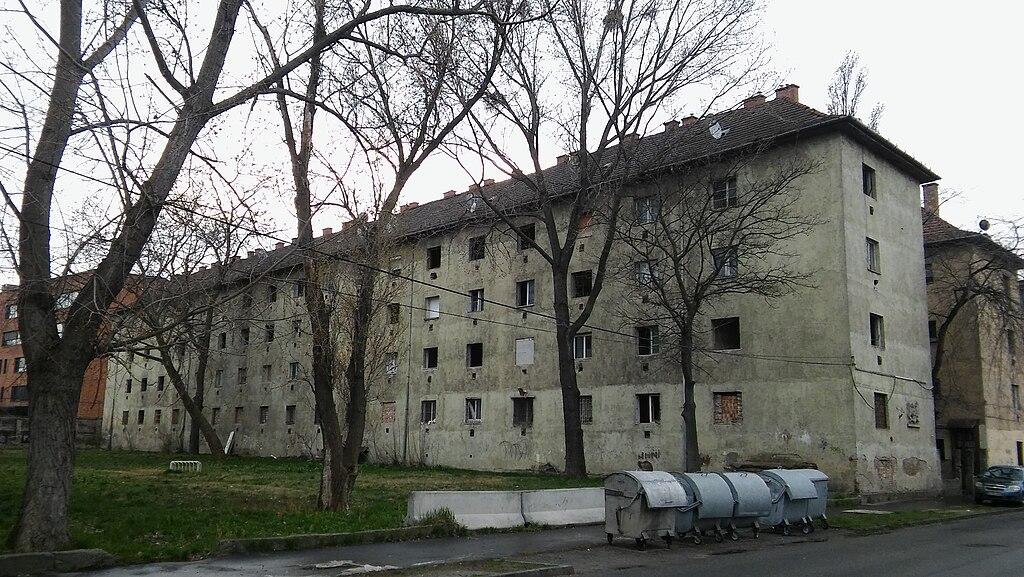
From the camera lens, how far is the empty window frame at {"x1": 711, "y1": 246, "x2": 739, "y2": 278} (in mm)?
26059

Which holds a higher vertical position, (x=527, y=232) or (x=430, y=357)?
(x=527, y=232)

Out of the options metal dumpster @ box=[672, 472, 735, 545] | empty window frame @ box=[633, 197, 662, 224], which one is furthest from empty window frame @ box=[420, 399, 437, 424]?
metal dumpster @ box=[672, 472, 735, 545]

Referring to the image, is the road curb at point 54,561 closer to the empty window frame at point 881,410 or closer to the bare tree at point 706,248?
the bare tree at point 706,248

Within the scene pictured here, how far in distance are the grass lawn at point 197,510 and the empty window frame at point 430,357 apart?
12.4 meters

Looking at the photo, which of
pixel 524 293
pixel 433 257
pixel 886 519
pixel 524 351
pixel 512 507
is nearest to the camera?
pixel 512 507

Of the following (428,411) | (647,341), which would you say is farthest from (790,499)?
(428,411)

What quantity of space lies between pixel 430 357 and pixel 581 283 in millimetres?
9446

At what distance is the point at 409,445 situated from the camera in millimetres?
39156

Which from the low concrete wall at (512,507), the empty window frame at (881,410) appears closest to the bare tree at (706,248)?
the empty window frame at (881,410)

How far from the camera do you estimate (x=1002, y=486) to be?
28062mm

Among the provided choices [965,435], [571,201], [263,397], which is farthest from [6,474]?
[965,435]

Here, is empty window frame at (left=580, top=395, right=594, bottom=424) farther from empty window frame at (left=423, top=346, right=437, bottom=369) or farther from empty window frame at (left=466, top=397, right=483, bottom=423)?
empty window frame at (left=423, top=346, right=437, bottom=369)

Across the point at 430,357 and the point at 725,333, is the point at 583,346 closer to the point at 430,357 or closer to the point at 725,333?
the point at 725,333

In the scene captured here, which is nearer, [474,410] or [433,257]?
[474,410]
